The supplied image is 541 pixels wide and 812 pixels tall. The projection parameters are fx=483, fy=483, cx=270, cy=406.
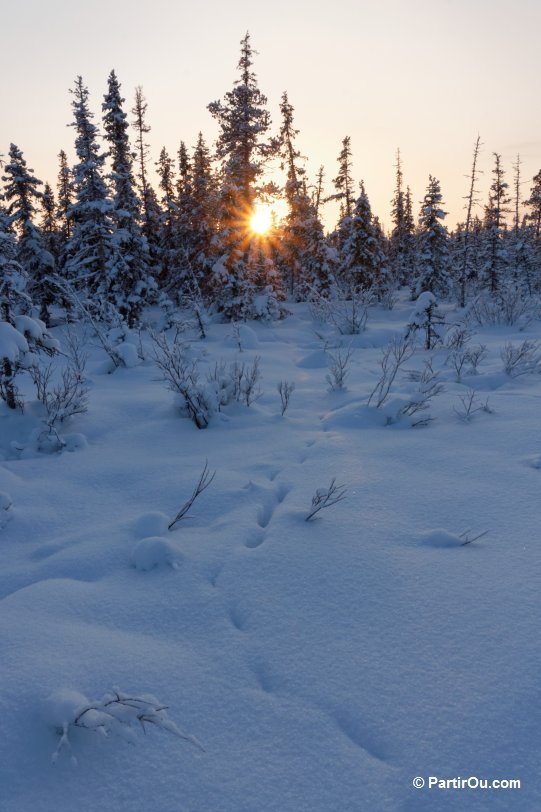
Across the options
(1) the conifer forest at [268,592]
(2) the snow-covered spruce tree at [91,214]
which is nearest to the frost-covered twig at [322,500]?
(1) the conifer forest at [268,592]

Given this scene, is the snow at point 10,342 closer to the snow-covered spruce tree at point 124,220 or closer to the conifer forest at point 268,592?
the conifer forest at point 268,592

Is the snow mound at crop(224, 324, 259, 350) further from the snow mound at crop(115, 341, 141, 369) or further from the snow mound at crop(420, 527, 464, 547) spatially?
the snow mound at crop(420, 527, 464, 547)

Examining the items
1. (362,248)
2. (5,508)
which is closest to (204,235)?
(362,248)

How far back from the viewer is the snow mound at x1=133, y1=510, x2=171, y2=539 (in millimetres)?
3430

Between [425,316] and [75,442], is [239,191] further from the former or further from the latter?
[75,442]

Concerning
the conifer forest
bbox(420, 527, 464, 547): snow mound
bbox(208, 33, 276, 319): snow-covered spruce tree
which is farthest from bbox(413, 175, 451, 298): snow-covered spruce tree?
bbox(420, 527, 464, 547): snow mound

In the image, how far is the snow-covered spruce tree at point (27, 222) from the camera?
70.6ft

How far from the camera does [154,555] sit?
3.05 m

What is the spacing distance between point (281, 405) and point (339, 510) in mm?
3216

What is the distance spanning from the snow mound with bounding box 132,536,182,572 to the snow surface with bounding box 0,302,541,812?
0.7 inches

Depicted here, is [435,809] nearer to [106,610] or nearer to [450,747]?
Answer: [450,747]

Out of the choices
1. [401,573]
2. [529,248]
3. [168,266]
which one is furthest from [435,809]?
[529,248]

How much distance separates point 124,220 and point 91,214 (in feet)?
5.13

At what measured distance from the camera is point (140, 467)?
4727mm
